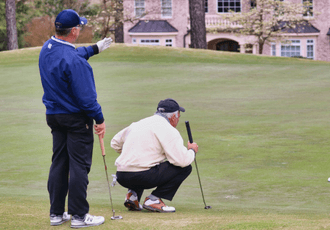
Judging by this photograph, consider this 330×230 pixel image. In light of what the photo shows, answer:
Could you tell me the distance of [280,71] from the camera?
65.2 feet

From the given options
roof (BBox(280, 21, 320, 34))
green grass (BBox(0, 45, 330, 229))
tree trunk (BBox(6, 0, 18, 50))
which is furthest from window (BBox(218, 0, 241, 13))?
green grass (BBox(0, 45, 330, 229))

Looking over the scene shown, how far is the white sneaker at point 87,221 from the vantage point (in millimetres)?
4590

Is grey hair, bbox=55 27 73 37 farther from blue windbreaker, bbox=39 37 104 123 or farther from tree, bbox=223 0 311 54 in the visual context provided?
tree, bbox=223 0 311 54

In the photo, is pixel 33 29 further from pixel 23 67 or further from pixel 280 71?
pixel 280 71

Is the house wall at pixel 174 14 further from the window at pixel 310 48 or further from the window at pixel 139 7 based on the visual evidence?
the window at pixel 310 48

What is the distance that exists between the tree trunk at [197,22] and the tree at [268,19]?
9.18 metres

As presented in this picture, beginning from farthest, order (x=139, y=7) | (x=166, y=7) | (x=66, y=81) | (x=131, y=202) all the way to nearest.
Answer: (x=139, y=7)
(x=166, y=7)
(x=131, y=202)
(x=66, y=81)

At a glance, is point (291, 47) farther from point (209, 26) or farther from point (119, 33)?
point (119, 33)

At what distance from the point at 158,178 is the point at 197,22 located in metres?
26.1

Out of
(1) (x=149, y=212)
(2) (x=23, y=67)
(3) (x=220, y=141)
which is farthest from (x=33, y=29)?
(1) (x=149, y=212)

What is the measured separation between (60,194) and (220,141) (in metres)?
4.99

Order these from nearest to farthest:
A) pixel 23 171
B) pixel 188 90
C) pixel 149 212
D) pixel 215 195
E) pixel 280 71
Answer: pixel 149 212 < pixel 215 195 < pixel 23 171 < pixel 188 90 < pixel 280 71

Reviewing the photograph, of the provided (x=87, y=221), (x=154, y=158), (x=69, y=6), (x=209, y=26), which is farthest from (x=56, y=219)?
(x=69, y=6)

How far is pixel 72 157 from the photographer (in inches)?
182
